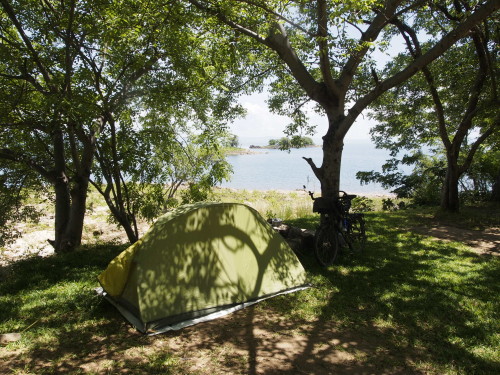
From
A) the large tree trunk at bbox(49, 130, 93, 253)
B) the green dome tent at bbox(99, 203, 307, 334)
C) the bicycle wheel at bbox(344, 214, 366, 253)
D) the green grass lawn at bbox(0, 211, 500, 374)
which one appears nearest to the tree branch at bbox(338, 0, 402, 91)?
the bicycle wheel at bbox(344, 214, 366, 253)

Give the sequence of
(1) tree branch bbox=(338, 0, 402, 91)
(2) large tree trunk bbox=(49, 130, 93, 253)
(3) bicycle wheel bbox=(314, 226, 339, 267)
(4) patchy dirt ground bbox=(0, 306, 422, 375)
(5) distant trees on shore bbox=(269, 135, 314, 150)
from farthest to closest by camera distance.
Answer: (5) distant trees on shore bbox=(269, 135, 314, 150)
(2) large tree trunk bbox=(49, 130, 93, 253)
(1) tree branch bbox=(338, 0, 402, 91)
(3) bicycle wheel bbox=(314, 226, 339, 267)
(4) patchy dirt ground bbox=(0, 306, 422, 375)

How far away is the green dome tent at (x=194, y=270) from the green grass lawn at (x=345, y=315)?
0.85 ft

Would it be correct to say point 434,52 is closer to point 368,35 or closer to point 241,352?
point 368,35

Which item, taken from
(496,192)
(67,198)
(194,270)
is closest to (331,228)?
(194,270)

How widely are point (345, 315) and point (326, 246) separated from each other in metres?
1.87

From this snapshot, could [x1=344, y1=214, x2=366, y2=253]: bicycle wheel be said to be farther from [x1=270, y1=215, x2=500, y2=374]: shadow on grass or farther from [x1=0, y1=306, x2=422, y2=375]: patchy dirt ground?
[x1=0, y1=306, x2=422, y2=375]: patchy dirt ground

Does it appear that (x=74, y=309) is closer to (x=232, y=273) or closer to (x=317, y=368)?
(x=232, y=273)

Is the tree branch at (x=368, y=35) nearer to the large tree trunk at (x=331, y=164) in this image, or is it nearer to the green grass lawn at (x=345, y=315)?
the large tree trunk at (x=331, y=164)

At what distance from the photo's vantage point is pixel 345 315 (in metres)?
4.70

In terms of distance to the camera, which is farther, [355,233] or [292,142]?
[292,142]

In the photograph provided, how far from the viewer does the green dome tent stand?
4289 mm

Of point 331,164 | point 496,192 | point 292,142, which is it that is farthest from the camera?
point 496,192

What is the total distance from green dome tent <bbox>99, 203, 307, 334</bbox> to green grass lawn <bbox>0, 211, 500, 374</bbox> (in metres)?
0.26

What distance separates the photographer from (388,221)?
10648 mm
